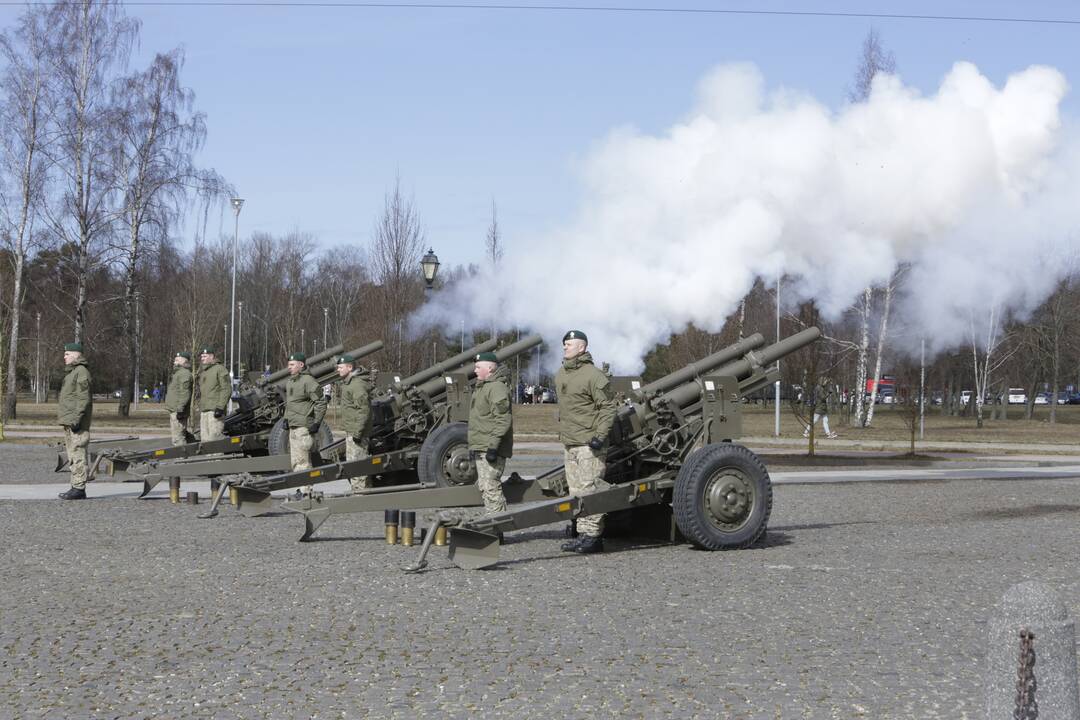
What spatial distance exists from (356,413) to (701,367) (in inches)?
175

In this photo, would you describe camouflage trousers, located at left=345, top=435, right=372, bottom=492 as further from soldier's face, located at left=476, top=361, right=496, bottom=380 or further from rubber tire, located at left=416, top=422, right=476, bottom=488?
soldier's face, located at left=476, top=361, right=496, bottom=380

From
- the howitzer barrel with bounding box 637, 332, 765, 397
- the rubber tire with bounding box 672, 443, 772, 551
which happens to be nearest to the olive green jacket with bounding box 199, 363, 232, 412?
the howitzer barrel with bounding box 637, 332, 765, 397

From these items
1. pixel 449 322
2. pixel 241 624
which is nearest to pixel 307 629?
pixel 241 624

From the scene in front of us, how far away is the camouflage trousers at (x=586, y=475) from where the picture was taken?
10820 millimetres

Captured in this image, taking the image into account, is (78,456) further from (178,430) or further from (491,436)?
(491,436)

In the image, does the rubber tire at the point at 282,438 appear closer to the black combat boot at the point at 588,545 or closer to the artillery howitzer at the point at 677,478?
the artillery howitzer at the point at 677,478

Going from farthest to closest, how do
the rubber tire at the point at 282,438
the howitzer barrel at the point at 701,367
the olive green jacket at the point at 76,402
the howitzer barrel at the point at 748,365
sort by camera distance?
the rubber tire at the point at 282,438, the olive green jacket at the point at 76,402, the howitzer barrel at the point at 701,367, the howitzer barrel at the point at 748,365

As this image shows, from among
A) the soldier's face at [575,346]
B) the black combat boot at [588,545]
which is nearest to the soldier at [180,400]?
the soldier's face at [575,346]

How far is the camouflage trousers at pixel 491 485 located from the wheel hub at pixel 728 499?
5.70 feet

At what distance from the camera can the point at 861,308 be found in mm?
38719

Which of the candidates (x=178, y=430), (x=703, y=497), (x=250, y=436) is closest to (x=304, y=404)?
(x=250, y=436)

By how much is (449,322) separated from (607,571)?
1452 centimetres

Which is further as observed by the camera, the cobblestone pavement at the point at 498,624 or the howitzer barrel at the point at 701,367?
the howitzer barrel at the point at 701,367

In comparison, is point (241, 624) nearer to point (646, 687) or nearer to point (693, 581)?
point (646, 687)
